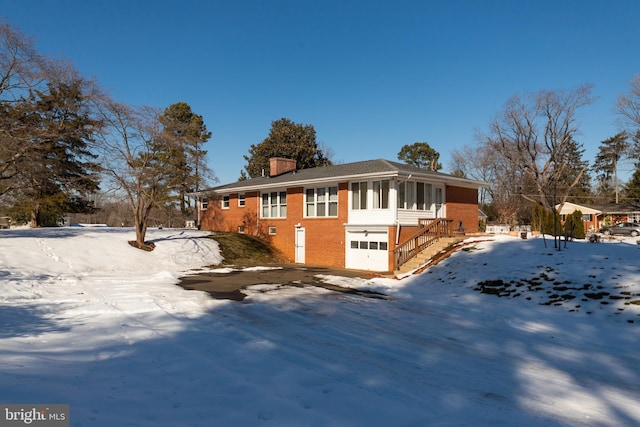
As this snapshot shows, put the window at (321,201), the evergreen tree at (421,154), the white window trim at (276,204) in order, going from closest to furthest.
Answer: the window at (321,201)
the white window trim at (276,204)
the evergreen tree at (421,154)

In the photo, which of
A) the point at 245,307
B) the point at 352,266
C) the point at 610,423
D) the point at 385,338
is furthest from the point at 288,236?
the point at 610,423

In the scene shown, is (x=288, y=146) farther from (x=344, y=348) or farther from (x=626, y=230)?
(x=344, y=348)

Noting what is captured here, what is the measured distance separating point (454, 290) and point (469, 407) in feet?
29.8

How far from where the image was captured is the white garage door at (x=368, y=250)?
20.7m

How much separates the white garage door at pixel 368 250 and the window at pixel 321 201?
2.14 m

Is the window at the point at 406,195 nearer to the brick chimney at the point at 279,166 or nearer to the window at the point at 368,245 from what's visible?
the window at the point at 368,245

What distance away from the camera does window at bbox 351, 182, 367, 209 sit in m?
22.0

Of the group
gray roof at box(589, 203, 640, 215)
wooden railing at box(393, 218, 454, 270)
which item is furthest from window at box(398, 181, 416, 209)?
gray roof at box(589, 203, 640, 215)

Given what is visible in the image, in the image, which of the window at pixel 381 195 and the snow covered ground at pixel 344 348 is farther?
the window at pixel 381 195

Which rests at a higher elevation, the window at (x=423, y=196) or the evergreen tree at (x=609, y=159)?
the evergreen tree at (x=609, y=159)

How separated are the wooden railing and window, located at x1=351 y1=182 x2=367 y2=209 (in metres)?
3.46

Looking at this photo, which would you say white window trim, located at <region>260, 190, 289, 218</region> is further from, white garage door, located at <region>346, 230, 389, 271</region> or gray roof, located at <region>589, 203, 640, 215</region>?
gray roof, located at <region>589, 203, 640, 215</region>

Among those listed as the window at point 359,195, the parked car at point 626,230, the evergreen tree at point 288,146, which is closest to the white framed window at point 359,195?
the window at point 359,195

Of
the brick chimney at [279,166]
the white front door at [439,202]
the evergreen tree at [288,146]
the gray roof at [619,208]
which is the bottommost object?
the white front door at [439,202]
